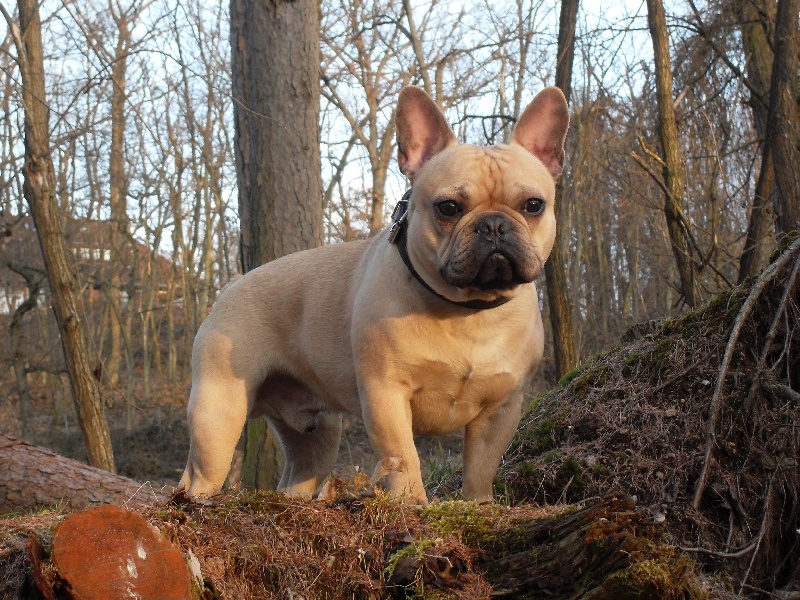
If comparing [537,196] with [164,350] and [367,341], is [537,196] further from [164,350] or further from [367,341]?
[164,350]

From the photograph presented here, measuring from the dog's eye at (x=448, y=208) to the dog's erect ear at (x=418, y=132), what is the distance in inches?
21.9

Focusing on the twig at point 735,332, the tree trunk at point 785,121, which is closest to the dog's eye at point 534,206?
the twig at point 735,332

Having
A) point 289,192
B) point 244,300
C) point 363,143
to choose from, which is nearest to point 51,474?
point 244,300

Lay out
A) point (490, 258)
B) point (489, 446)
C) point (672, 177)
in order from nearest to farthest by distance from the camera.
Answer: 1. point (490, 258)
2. point (489, 446)
3. point (672, 177)

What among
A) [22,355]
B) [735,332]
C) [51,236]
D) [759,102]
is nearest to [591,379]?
[735,332]

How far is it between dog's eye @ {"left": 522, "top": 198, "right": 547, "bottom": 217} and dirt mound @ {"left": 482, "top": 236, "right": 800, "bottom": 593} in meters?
1.30

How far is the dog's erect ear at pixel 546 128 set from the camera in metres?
4.48

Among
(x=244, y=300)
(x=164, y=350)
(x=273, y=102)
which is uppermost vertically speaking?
(x=273, y=102)

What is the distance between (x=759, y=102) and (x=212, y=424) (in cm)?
964

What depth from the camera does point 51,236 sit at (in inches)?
352

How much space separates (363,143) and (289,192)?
59.0ft

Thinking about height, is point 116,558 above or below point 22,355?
above

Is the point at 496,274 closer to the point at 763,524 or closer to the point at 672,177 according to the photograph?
the point at 763,524

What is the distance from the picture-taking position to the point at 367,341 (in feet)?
13.2
